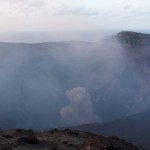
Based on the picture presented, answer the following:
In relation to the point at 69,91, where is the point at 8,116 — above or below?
below

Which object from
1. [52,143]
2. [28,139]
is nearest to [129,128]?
[52,143]

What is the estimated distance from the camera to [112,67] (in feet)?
218

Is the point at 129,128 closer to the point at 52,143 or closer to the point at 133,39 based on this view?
the point at 52,143

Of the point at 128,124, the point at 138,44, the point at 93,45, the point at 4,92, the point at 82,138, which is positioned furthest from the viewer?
the point at 138,44

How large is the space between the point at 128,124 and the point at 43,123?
10.9 metres

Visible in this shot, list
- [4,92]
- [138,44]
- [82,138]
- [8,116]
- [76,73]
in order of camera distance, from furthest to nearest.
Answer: [138,44], [76,73], [4,92], [8,116], [82,138]

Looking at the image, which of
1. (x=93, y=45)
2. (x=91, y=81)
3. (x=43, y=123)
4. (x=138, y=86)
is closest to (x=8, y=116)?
(x=43, y=123)

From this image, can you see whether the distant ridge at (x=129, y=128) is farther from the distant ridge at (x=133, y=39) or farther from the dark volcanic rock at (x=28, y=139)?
the distant ridge at (x=133, y=39)

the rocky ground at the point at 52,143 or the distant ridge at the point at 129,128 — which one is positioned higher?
the distant ridge at the point at 129,128

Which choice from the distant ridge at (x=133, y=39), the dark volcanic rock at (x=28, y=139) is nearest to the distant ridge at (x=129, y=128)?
the dark volcanic rock at (x=28, y=139)

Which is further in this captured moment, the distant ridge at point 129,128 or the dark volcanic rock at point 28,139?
the distant ridge at point 129,128

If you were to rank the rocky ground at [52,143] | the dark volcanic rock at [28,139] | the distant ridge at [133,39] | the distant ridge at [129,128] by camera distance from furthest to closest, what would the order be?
the distant ridge at [133,39], the distant ridge at [129,128], the dark volcanic rock at [28,139], the rocky ground at [52,143]

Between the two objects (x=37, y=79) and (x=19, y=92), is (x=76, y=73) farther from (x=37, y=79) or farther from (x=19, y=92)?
(x=19, y=92)

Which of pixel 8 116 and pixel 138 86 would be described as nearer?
pixel 8 116
